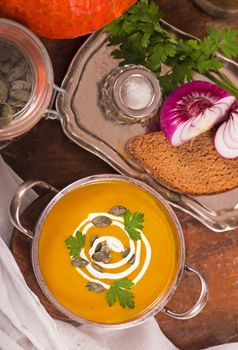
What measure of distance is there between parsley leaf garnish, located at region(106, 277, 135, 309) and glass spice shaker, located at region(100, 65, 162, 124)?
27 cm

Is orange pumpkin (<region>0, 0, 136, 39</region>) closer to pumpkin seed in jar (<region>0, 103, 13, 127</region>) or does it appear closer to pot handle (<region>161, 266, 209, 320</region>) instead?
pumpkin seed in jar (<region>0, 103, 13, 127</region>)

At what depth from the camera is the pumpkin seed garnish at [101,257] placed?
125 centimetres

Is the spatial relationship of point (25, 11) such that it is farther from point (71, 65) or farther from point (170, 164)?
point (170, 164)

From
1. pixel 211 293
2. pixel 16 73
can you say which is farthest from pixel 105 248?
pixel 16 73

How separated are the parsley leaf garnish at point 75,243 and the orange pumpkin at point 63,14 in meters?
0.33

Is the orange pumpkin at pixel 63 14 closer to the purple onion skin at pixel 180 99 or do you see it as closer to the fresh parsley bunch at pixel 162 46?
the fresh parsley bunch at pixel 162 46

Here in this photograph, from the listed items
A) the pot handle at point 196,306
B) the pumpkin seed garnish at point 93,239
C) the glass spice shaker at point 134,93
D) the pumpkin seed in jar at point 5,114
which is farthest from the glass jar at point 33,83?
the pot handle at point 196,306

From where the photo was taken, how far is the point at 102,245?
4.11ft

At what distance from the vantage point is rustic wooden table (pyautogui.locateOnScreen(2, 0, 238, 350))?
4.10ft

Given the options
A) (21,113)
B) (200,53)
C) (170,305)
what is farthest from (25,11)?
(170,305)

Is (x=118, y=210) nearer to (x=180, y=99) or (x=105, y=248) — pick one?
(x=105, y=248)

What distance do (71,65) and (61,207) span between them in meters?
0.23

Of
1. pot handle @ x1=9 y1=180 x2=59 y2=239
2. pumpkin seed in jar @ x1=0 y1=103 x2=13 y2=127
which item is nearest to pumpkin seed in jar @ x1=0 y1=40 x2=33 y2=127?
pumpkin seed in jar @ x1=0 y1=103 x2=13 y2=127

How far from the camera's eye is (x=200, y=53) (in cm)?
120
